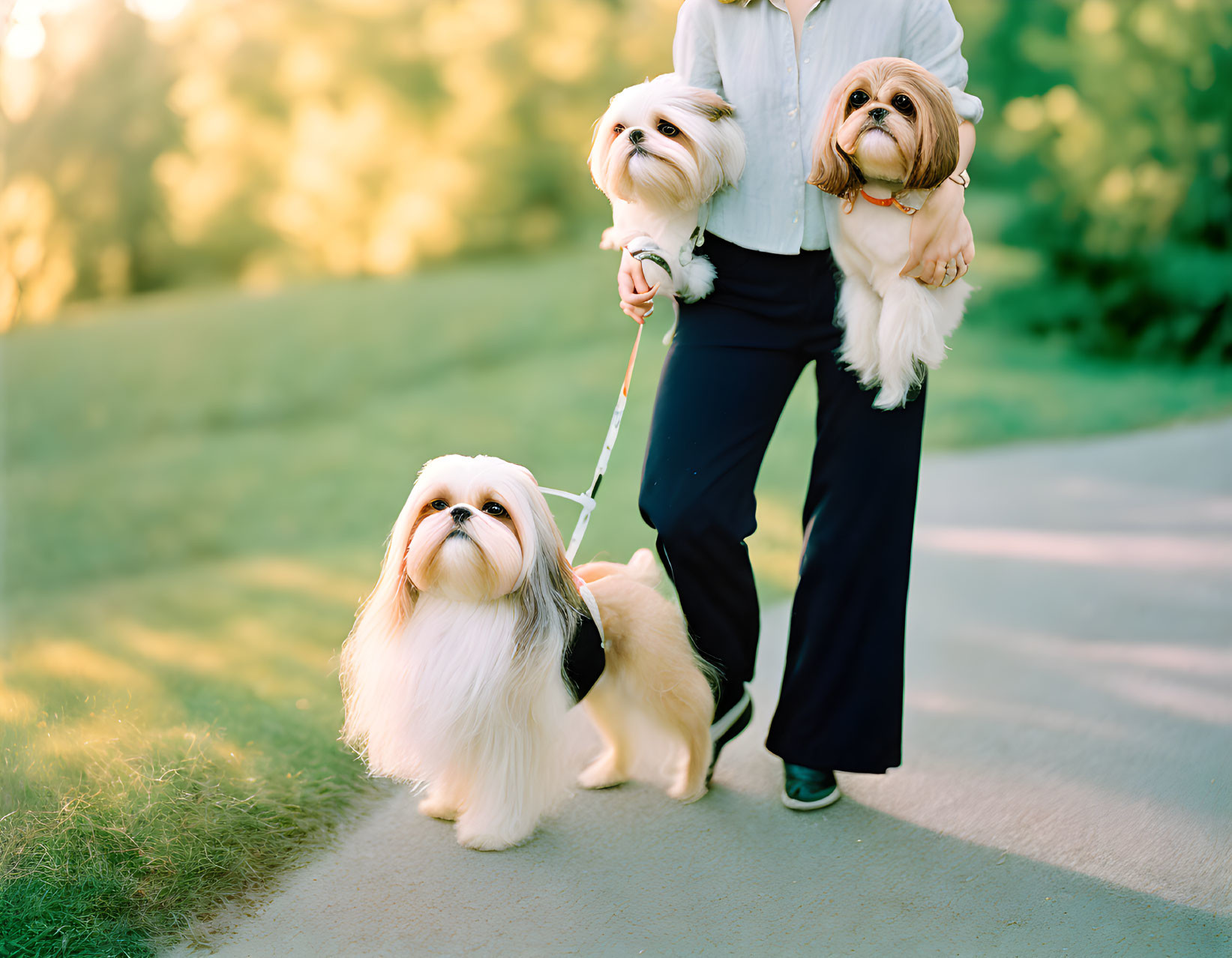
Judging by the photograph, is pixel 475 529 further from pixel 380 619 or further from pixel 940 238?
pixel 940 238

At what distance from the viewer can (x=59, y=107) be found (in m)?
11.6

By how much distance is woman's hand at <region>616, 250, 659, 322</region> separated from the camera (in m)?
2.42

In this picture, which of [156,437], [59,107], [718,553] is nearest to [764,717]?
[718,553]

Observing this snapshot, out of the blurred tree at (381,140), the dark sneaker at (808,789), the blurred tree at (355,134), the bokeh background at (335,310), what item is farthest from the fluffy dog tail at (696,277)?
the blurred tree at (355,134)

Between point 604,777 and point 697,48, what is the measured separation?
181 centimetres

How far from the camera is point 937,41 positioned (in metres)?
2.26

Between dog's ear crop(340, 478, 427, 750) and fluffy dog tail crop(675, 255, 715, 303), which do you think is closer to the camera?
dog's ear crop(340, 478, 427, 750)

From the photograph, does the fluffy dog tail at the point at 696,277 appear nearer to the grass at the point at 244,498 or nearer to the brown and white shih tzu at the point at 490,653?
the brown and white shih tzu at the point at 490,653

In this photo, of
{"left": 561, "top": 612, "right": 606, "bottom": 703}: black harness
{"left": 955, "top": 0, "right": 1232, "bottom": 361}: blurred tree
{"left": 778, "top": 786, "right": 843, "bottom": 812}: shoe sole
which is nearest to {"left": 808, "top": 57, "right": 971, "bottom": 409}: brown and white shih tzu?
{"left": 561, "top": 612, "right": 606, "bottom": 703}: black harness

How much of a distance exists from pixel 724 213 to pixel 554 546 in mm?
842

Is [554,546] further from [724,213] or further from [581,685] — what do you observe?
[724,213]

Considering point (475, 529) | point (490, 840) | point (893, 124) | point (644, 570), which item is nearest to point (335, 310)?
point (644, 570)

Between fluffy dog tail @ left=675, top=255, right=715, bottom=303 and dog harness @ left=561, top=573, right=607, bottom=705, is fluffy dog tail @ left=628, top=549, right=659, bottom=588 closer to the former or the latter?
dog harness @ left=561, top=573, right=607, bottom=705

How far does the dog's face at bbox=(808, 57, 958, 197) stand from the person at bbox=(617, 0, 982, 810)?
0.16 metres
